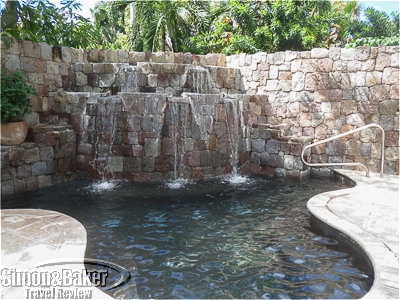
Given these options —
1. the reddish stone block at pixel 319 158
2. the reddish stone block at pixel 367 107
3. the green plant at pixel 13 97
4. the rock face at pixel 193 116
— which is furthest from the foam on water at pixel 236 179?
the green plant at pixel 13 97

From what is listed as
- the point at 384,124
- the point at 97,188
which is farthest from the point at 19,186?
the point at 384,124

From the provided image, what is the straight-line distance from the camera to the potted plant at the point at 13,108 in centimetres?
570

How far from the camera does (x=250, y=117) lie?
8.03m

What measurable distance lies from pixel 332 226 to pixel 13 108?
5140 mm

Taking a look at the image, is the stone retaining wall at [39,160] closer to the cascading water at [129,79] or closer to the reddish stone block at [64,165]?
the reddish stone block at [64,165]

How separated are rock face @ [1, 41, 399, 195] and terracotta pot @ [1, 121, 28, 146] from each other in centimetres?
13

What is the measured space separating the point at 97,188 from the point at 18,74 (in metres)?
2.43

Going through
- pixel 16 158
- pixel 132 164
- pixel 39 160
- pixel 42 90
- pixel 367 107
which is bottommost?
pixel 132 164

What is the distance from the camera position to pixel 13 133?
584 centimetres

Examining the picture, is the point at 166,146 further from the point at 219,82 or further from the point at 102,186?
the point at 219,82

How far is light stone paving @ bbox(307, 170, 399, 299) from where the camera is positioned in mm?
2673

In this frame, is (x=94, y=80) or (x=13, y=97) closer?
(x=13, y=97)

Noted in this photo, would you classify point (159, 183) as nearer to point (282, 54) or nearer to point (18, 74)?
point (18, 74)

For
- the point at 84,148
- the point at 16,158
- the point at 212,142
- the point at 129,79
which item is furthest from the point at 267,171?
the point at 16,158
